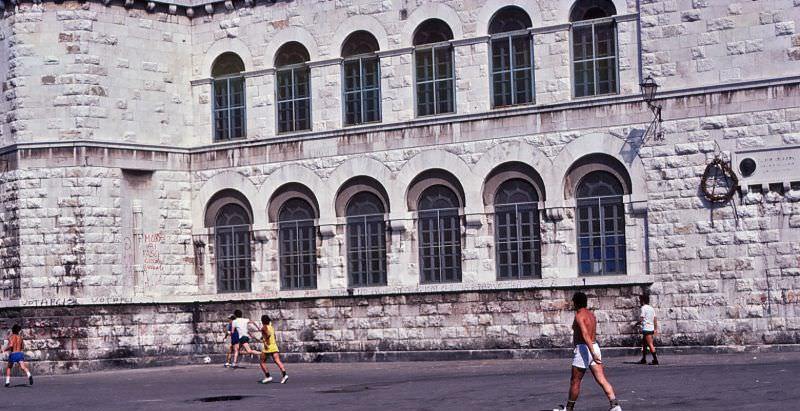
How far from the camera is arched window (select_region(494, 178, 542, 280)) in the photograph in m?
33.2

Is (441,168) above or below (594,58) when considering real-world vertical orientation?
below

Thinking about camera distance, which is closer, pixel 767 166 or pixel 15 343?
pixel 767 166

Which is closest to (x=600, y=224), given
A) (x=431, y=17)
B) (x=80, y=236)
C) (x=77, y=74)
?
(x=431, y=17)

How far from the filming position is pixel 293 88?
36719mm

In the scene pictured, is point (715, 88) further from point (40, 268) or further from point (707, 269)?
point (40, 268)

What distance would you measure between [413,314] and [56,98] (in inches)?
408

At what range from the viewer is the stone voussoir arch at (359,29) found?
1383 inches

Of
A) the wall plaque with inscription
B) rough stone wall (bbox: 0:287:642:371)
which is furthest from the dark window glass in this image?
the wall plaque with inscription

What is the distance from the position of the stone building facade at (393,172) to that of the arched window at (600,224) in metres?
0.06

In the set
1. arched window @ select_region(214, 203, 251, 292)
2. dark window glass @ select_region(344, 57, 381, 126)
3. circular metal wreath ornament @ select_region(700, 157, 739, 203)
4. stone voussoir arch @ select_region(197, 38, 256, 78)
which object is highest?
stone voussoir arch @ select_region(197, 38, 256, 78)

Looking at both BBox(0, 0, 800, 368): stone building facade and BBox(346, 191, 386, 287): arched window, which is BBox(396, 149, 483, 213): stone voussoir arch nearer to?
BBox(0, 0, 800, 368): stone building facade

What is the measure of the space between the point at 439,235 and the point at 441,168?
1.61 meters

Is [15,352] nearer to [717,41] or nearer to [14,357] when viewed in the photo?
[14,357]

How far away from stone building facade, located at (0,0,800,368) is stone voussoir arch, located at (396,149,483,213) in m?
0.05
